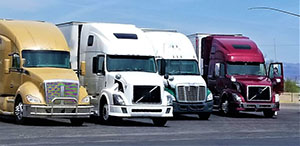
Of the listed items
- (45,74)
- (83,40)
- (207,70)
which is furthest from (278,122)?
(45,74)

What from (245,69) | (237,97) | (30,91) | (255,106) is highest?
(245,69)

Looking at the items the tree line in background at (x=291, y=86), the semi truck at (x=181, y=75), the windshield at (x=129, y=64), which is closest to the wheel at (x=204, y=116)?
the semi truck at (x=181, y=75)

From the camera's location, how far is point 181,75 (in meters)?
30.0

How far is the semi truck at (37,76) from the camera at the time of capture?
23000 mm

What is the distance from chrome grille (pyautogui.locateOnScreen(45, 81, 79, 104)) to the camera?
23.0 metres

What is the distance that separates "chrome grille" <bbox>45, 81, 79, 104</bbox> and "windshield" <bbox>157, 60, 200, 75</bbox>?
24.0ft

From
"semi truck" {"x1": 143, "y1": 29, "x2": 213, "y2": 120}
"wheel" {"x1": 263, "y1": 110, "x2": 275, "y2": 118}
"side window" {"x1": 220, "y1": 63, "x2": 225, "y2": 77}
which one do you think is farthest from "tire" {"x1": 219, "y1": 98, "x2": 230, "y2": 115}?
"semi truck" {"x1": 143, "y1": 29, "x2": 213, "y2": 120}

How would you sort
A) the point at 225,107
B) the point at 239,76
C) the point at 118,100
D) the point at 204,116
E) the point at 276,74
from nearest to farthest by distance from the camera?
the point at 118,100 < the point at 204,116 < the point at 239,76 < the point at 225,107 < the point at 276,74

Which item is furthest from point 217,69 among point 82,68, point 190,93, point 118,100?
point 118,100

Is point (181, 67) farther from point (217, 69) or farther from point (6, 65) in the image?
point (6, 65)

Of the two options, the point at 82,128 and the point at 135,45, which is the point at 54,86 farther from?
the point at 135,45

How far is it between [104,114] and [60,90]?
8.13 feet

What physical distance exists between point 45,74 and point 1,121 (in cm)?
316

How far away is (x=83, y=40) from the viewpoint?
2664 cm
